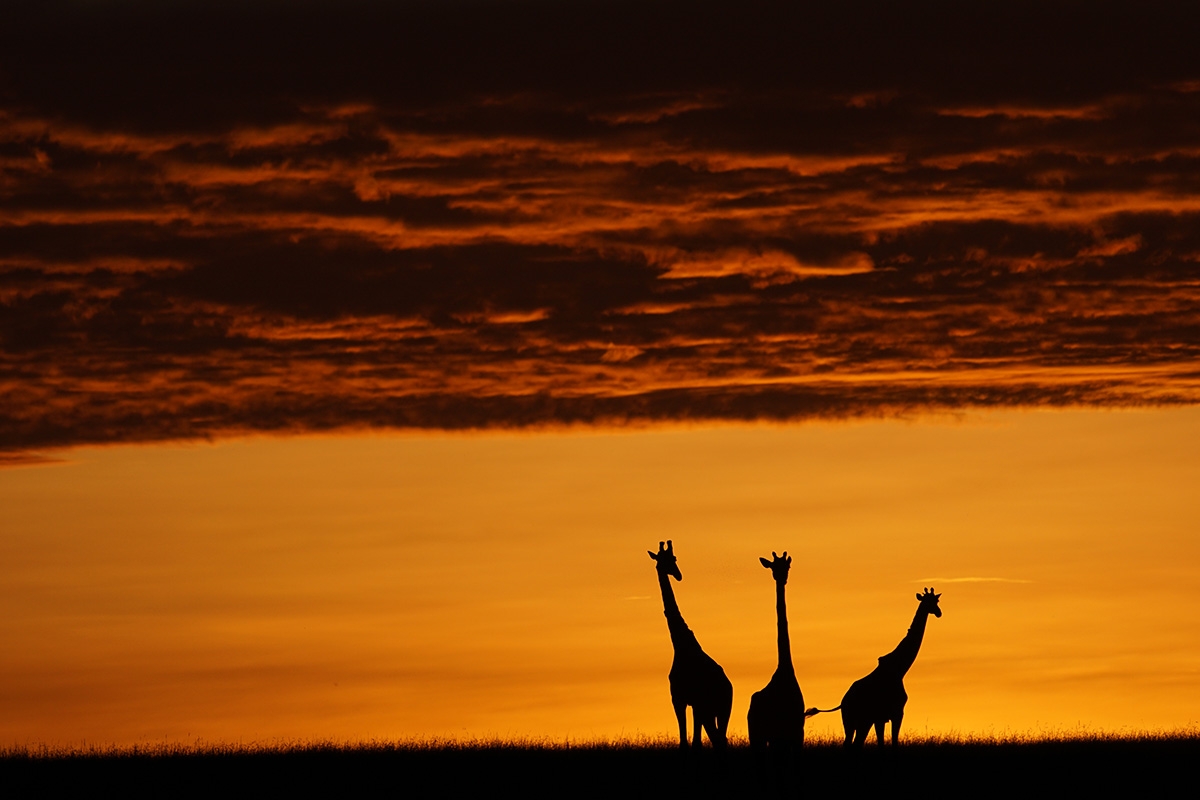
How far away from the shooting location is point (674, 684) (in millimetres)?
27812

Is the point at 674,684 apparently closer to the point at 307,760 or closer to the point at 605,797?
the point at 605,797

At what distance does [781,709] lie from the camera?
88.3 feet

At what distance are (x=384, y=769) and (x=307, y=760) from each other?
2.03 m

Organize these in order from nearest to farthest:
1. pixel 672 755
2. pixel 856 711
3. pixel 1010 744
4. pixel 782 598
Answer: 1. pixel 782 598
2. pixel 856 711
3. pixel 672 755
4. pixel 1010 744

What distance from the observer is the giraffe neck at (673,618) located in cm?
2811

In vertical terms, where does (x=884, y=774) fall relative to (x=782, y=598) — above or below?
below

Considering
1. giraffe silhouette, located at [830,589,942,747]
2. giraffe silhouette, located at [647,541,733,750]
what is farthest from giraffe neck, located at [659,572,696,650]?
giraffe silhouette, located at [830,589,942,747]

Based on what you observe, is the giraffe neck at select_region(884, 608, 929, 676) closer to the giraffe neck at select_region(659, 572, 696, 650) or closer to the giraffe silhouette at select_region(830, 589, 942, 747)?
the giraffe silhouette at select_region(830, 589, 942, 747)

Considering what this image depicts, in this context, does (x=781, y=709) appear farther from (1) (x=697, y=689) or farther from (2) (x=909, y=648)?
(2) (x=909, y=648)

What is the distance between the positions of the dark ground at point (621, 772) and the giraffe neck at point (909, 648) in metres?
1.48

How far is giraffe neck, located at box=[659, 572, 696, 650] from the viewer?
28.1 m

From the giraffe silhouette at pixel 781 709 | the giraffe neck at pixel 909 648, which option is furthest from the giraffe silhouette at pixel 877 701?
the giraffe silhouette at pixel 781 709

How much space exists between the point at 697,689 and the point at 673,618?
121 centimetres

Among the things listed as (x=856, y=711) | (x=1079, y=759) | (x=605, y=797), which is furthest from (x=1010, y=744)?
(x=605, y=797)
